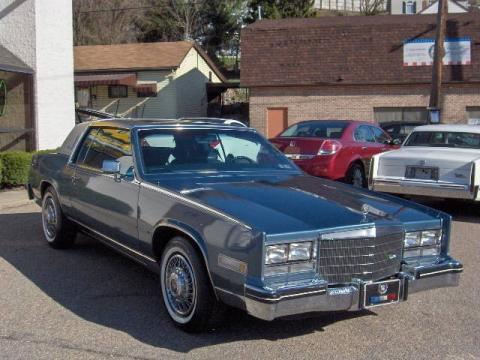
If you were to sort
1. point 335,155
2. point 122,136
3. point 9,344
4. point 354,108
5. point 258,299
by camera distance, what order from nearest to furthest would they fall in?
point 258,299 < point 9,344 < point 122,136 < point 335,155 < point 354,108

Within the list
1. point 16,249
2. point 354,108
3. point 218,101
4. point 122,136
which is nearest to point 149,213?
point 122,136

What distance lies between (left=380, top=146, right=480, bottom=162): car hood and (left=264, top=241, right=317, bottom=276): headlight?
19.4 feet

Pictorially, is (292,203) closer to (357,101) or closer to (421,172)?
(421,172)

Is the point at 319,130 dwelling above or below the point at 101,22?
below

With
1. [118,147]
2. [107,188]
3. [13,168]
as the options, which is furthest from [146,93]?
[107,188]

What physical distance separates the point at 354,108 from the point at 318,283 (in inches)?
926

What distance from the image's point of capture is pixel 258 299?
406cm

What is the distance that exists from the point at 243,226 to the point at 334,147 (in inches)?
293

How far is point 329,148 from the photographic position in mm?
11414

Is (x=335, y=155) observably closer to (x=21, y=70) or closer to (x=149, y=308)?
(x=149, y=308)

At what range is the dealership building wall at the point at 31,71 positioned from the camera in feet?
50.0

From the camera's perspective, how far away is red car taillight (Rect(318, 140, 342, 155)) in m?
11.4

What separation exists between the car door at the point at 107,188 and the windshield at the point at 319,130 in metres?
5.89

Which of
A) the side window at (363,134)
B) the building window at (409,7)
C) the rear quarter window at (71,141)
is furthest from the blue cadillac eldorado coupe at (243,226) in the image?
the building window at (409,7)
